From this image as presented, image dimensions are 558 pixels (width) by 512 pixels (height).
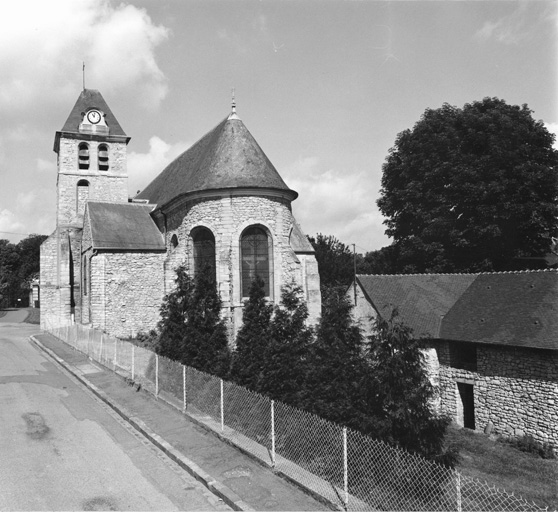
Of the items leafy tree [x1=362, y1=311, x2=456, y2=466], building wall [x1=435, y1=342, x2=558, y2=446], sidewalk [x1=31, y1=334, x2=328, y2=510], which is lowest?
building wall [x1=435, y1=342, x2=558, y2=446]

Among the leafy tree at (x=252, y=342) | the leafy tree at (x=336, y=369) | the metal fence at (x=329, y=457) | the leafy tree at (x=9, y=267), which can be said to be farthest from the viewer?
the leafy tree at (x=9, y=267)

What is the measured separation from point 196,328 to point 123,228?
12647 millimetres

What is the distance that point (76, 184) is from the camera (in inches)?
1332

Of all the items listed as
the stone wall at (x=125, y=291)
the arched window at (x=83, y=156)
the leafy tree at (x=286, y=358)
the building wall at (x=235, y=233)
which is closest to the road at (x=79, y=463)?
the leafy tree at (x=286, y=358)

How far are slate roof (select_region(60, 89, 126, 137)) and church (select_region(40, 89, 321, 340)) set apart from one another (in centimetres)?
7

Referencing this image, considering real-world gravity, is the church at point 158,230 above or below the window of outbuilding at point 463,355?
above

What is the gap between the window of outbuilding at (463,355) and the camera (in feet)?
66.3

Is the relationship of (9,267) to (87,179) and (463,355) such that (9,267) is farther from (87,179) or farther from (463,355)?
(463,355)

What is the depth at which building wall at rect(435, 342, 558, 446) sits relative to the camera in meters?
17.1

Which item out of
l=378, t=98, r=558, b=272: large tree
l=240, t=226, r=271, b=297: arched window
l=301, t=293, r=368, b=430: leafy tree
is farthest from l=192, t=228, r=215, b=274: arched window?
l=378, t=98, r=558, b=272: large tree

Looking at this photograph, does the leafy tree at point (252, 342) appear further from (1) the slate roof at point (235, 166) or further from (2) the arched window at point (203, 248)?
(1) the slate roof at point (235, 166)

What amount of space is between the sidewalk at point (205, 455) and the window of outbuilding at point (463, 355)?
12947mm

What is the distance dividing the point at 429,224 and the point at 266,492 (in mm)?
23902

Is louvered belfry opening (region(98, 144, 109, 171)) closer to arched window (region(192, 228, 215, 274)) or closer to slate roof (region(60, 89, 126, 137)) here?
slate roof (region(60, 89, 126, 137))
